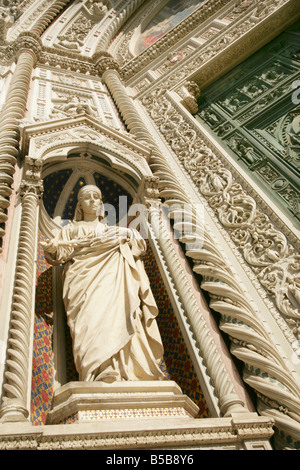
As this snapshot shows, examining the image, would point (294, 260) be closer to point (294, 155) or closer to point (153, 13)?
point (294, 155)

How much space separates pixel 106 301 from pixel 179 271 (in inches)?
39.1

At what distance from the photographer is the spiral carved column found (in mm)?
2945

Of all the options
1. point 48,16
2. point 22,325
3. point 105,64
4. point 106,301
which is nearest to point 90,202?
point 106,301

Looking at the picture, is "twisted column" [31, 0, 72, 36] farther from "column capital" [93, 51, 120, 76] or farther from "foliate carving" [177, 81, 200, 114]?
"foliate carving" [177, 81, 200, 114]

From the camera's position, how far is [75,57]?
407 inches

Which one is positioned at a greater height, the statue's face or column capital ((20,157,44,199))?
column capital ((20,157,44,199))

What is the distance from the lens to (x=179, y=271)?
15.1 ft

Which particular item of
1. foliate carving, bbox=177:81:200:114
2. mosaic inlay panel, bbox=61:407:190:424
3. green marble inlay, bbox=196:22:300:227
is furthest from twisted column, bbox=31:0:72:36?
mosaic inlay panel, bbox=61:407:190:424

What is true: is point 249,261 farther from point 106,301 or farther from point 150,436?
point 150,436

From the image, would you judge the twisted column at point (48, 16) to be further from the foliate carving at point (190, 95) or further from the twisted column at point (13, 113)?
the foliate carving at point (190, 95)

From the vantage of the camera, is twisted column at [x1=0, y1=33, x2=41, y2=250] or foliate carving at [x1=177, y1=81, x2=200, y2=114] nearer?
twisted column at [x1=0, y1=33, x2=41, y2=250]

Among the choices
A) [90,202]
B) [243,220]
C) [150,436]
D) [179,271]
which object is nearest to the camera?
[150,436]

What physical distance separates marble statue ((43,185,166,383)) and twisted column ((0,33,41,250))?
825 mm
